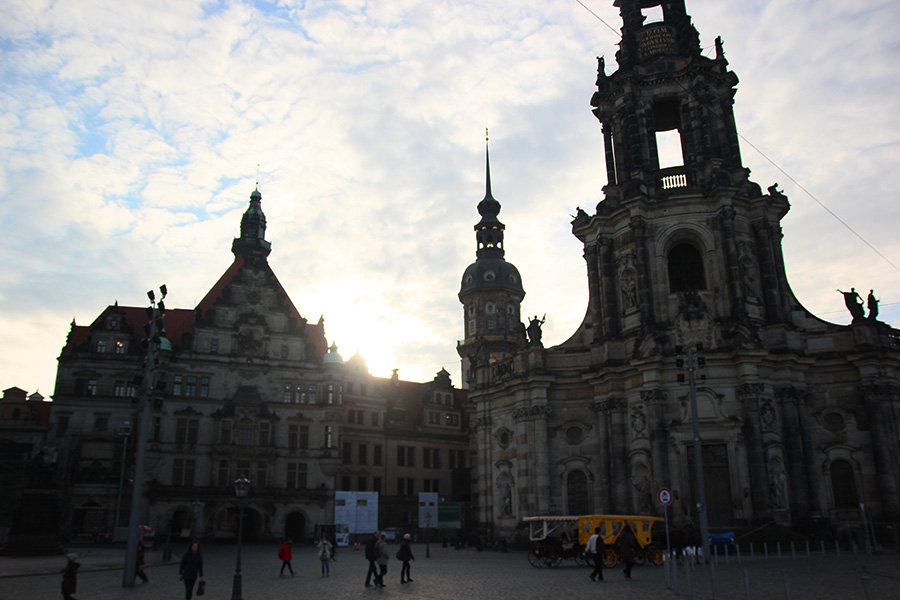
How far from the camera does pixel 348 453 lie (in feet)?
224

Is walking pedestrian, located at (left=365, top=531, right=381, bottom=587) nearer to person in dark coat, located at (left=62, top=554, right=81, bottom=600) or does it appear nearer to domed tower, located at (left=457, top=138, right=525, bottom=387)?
person in dark coat, located at (left=62, top=554, right=81, bottom=600)

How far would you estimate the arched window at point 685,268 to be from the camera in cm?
3983

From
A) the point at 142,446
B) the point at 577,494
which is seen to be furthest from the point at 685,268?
the point at 142,446

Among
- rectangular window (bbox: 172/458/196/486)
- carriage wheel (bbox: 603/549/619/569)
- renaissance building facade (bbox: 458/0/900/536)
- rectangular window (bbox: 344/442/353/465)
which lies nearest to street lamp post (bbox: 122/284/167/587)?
carriage wheel (bbox: 603/549/619/569)

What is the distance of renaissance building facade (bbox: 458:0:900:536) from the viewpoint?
114 ft

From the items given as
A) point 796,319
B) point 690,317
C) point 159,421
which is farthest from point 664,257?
point 159,421

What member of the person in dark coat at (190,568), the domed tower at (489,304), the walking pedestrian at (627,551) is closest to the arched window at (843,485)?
the walking pedestrian at (627,551)

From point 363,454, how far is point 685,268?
40164 mm

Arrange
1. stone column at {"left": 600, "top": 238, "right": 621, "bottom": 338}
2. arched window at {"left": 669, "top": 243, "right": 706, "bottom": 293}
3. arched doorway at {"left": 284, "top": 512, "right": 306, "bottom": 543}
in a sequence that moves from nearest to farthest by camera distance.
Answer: arched window at {"left": 669, "top": 243, "right": 706, "bottom": 293} → stone column at {"left": 600, "top": 238, "right": 621, "bottom": 338} → arched doorway at {"left": 284, "top": 512, "right": 306, "bottom": 543}

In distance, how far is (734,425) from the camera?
34.5m

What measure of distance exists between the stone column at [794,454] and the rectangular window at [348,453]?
42840 mm

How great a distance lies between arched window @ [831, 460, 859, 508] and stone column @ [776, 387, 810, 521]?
192 centimetres

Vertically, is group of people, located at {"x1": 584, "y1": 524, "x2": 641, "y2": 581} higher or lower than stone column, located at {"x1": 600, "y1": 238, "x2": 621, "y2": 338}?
lower

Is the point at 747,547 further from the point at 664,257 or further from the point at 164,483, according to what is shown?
the point at 164,483
